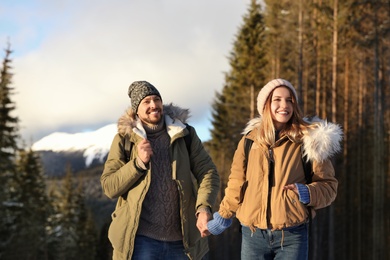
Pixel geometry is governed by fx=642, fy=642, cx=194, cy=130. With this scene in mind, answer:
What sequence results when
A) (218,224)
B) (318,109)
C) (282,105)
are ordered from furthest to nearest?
(318,109)
(218,224)
(282,105)

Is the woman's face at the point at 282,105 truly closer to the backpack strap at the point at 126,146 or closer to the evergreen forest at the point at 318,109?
A: the backpack strap at the point at 126,146

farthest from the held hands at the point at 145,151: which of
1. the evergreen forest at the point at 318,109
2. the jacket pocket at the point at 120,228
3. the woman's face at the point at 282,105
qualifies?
the evergreen forest at the point at 318,109

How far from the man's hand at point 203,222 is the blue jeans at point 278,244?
0.41 metres

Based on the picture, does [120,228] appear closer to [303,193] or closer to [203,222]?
[203,222]

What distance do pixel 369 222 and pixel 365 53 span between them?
13530mm

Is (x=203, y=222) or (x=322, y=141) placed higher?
(x=322, y=141)

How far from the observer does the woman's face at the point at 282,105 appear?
510cm

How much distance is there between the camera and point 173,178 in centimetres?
546

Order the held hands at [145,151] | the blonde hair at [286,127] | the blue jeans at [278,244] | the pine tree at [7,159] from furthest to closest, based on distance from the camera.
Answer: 1. the pine tree at [7,159]
2. the held hands at [145,151]
3. the blonde hair at [286,127]
4. the blue jeans at [278,244]

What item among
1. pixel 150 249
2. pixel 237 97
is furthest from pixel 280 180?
pixel 237 97

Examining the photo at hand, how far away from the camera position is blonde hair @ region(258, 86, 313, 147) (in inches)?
198

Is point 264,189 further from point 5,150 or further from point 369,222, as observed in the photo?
point 369,222

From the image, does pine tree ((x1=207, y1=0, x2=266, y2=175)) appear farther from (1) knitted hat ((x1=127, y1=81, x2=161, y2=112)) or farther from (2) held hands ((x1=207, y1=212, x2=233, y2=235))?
(2) held hands ((x1=207, y1=212, x2=233, y2=235))

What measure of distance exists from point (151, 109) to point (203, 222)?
110cm
